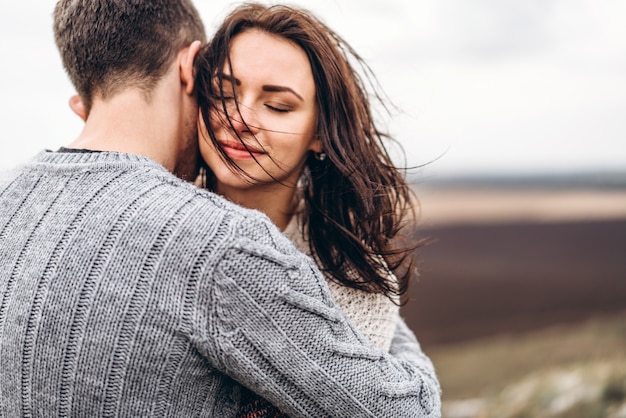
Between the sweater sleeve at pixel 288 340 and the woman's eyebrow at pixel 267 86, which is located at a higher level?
the woman's eyebrow at pixel 267 86

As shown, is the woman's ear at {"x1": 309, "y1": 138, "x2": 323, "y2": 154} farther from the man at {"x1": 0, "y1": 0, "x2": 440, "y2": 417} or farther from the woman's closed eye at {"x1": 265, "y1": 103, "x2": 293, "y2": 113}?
the man at {"x1": 0, "y1": 0, "x2": 440, "y2": 417}

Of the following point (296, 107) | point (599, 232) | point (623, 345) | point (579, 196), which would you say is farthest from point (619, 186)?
point (296, 107)

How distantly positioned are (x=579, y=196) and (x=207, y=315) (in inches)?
1286

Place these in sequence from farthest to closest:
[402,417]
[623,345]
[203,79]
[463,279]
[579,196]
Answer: [579,196] → [463,279] → [623,345] → [203,79] → [402,417]

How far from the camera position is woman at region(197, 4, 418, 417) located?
2.11 meters

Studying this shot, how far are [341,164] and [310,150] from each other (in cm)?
16

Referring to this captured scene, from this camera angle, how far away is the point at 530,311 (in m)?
14.5

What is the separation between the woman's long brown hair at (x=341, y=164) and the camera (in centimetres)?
219

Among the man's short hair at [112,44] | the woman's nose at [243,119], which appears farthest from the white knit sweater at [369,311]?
the man's short hair at [112,44]

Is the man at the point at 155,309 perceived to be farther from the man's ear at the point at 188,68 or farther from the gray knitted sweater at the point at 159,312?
the man's ear at the point at 188,68

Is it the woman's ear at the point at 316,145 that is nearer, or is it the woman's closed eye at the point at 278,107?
the woman's closed eye at the point at 278,107

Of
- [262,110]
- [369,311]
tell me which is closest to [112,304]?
[262,110]

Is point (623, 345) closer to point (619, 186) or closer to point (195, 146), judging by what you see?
point (195, 146)

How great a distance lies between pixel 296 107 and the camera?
7.11 feet
